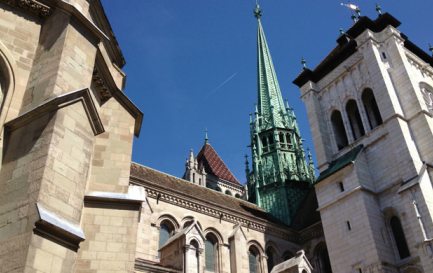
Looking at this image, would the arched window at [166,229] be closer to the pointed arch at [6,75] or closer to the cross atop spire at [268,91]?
the pointed arch at [6,75]

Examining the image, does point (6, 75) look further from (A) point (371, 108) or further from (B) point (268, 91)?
(B) point (268, 91)

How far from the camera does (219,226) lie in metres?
21.2

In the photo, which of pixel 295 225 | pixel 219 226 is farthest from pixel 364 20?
pixel 219 226

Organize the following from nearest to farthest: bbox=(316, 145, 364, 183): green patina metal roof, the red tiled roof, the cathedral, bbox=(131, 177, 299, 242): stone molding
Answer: the cathedral < bbox=(131, 177, 299, 242): stone molding < bbox=(316, 145, 364, 183): green patina metal roof < the red tiled roof

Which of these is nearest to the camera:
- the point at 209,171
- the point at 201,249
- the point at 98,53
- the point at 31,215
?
the point at 31,215

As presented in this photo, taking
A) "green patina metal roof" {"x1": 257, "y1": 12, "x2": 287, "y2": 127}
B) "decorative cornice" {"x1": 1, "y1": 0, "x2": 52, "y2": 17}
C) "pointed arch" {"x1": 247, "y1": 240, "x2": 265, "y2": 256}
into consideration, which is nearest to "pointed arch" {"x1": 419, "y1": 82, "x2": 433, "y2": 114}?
"green patina metal roof" {"x1": 257, "y1": 12, "x2": 287, "y2": 127}

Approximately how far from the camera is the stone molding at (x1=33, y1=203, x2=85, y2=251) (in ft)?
17.7

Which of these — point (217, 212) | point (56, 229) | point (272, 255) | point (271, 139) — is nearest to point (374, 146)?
point (272, 255)

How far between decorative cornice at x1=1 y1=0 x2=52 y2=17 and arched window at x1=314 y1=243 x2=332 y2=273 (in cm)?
1865

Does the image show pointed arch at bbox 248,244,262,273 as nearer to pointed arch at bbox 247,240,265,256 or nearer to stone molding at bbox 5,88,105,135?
pointed arch at bbox 247,240,265,256

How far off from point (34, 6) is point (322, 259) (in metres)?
19.1

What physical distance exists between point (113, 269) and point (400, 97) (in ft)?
62.2

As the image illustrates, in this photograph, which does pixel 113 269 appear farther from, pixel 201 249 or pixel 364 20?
pixel 364 20

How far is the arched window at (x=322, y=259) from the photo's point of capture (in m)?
22.3
